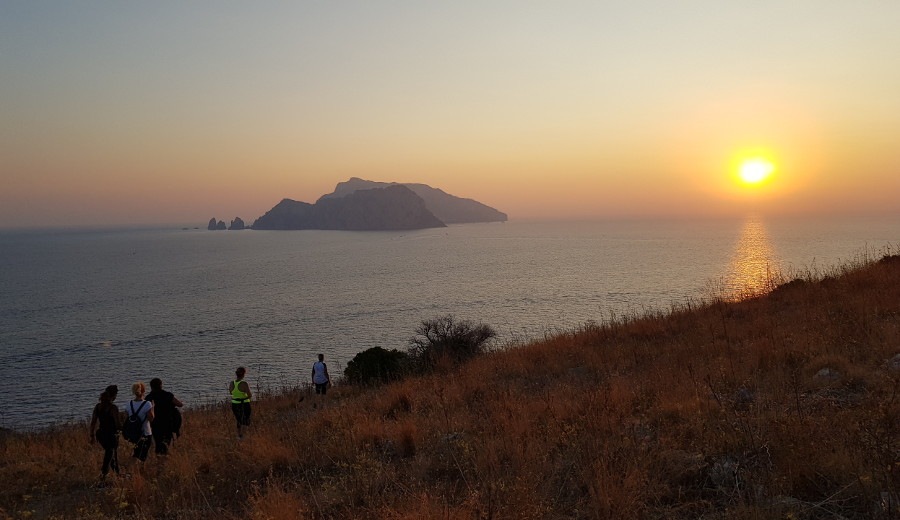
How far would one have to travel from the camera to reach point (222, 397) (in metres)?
27.8

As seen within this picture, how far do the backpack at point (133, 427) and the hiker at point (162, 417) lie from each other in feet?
1.52

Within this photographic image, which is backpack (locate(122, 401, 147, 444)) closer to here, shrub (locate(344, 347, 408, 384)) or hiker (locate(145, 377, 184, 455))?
hiker (locate(145, 377, 184, 455))

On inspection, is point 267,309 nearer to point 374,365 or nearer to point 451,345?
point 374,365

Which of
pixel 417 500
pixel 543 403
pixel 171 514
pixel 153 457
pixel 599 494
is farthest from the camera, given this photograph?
pixel 153 457

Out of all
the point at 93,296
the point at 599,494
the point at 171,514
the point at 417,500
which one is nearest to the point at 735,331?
the point at 599,494

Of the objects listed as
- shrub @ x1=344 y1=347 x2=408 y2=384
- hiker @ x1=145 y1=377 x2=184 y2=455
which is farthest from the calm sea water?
hiker @ x1=145 y1=377 x2=184 y2=455

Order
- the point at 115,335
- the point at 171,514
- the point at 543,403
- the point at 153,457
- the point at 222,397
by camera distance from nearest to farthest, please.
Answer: the point at 171,514 → the point at 543,403 → the point at 153,457 → the point at 222,397 → the point at 115,335

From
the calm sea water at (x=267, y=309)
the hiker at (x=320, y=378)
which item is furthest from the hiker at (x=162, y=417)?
the calm sea water at (x=267, y=309)

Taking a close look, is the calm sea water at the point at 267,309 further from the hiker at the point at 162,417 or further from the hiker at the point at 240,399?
the hiker at the point at 162,417

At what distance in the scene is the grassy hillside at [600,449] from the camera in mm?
→ 3811

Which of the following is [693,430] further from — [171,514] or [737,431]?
[171,514]

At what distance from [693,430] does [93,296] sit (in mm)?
79639

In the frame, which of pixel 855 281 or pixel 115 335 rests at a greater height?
pixel 855 281

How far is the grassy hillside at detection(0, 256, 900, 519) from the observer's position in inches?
150
